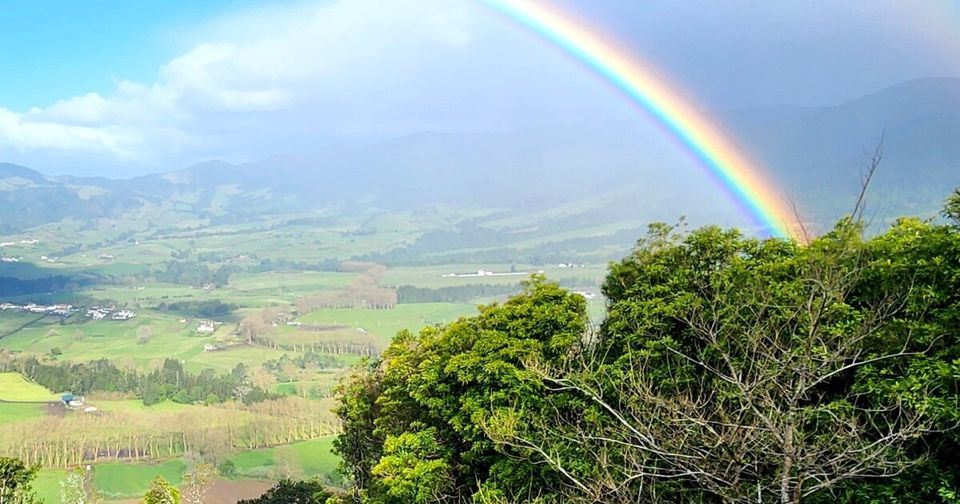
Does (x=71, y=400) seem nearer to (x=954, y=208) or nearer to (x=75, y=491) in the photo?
(x=75, y=491)

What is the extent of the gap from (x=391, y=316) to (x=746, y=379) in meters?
56.6

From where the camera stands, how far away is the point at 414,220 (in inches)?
5699

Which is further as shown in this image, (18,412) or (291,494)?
(18,412)

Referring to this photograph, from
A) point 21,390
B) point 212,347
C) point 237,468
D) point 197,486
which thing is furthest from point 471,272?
point 197,486

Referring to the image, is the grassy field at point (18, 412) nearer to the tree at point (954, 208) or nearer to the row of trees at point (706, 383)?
the row of trees at point (706, 383)

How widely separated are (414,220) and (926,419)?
461 ft

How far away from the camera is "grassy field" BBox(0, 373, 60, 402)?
3912cm

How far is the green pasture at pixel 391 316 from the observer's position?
183 feet

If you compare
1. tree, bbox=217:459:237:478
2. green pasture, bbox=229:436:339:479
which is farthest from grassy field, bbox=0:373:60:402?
green pasture, bbox=229:436:339:479

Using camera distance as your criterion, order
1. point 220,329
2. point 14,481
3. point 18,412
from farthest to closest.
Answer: point 220,329 < point 18,412 < point 14,481

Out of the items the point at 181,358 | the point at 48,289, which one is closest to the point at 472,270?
the point at 181,358

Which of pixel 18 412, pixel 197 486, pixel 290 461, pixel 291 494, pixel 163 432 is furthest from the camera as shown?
pixel 18 412

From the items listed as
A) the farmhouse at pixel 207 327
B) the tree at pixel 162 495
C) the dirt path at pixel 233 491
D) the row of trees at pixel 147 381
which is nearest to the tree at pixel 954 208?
the tree at pixel 162 495

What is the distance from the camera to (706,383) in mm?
8062
